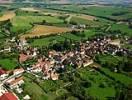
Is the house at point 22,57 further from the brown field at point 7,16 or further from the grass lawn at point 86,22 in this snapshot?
the brown field at point 7,16

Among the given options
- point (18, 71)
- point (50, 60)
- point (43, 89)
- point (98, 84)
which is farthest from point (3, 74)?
point (98, 84)

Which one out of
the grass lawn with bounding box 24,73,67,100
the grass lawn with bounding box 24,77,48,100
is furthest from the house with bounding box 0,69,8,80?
the grass lawn with bounding box 24,77,48,100

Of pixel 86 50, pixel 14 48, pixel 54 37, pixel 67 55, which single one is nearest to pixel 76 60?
pixel 67 55

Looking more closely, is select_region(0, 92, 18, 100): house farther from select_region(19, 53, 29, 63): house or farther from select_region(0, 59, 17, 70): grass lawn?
select_region(19, 53, 29, 63): house

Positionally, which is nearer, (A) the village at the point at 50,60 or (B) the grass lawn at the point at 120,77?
(A) the village at the point at 50,60

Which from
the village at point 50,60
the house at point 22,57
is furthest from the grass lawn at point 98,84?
the house at point 22,57

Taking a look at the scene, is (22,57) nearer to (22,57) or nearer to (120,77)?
(22,57)

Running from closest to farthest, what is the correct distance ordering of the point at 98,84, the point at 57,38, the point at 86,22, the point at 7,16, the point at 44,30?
the point at 98,84 < the point at 57,38 < the point at 44,30 < the point at 86,22 < the point at 7,16
